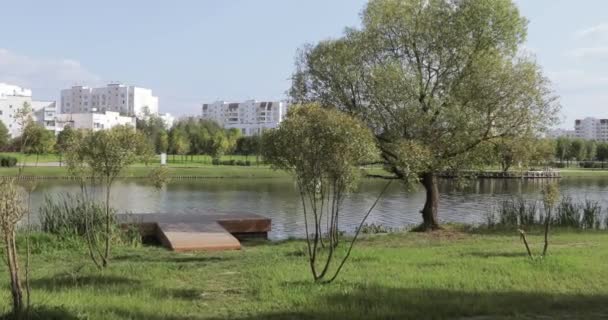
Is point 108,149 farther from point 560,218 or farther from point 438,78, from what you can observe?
point 560,218

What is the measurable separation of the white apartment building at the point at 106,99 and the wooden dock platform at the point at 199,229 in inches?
6733

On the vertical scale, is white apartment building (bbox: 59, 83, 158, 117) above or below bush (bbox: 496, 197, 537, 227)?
above

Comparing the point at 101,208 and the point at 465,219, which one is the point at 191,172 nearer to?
the point at 465,219

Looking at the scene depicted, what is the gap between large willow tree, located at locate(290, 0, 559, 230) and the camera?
17.0 metres

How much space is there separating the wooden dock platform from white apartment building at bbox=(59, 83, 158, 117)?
171022mm

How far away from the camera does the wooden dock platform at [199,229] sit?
14.8 m

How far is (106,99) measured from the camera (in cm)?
19038

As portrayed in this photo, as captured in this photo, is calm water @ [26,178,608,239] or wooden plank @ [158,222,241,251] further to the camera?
calm water @ [26,178,608,239]

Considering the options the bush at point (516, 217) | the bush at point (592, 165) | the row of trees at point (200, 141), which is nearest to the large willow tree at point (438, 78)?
the bush at point (516, 217)

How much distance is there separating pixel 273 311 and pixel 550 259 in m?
6.26

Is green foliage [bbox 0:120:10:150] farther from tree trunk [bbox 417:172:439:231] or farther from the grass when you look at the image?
tree trunk [bbox 417:172:439:231]

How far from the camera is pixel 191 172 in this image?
6881 centimetres

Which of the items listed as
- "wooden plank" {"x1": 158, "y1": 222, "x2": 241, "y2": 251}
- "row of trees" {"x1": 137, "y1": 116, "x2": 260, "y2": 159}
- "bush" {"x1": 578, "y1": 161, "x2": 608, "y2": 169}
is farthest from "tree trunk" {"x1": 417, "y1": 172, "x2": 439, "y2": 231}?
"bush" {"x1": 578, "y1": 161, "x2": 608, "y2": 169}

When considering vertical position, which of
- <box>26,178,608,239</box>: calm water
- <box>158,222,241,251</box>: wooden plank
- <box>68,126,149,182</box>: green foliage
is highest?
<box>68,126,149,182</box>: green foliage
